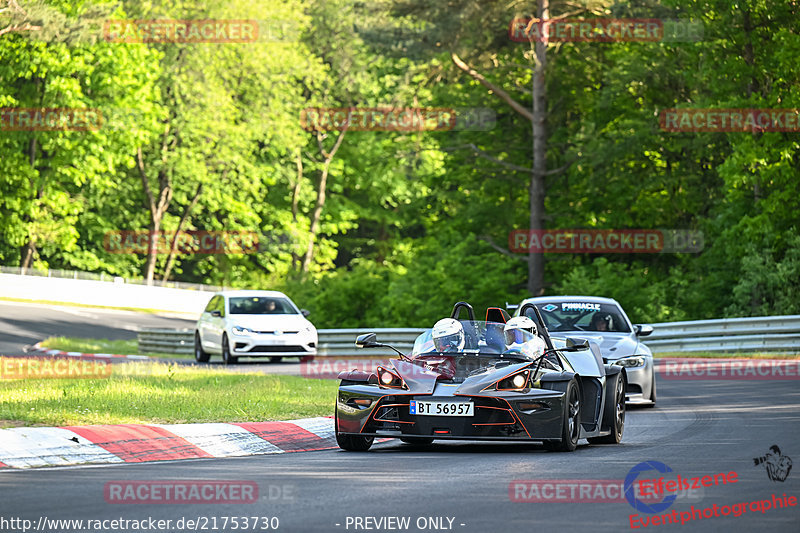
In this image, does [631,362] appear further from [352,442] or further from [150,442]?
[150,442]

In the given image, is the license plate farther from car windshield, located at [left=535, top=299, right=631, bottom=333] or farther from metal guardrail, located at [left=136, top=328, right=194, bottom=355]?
metal guardrail, located at [left=136, top=328, right=194, bottom=355]

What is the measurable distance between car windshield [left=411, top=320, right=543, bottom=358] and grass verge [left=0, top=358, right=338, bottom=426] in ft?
8.35

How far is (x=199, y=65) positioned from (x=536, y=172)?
102 ft

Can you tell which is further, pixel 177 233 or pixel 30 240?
pixel 177 233

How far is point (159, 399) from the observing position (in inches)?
→ 629

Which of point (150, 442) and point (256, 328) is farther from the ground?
point (150, 442)

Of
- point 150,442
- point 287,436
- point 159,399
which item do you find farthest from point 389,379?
point 159,399

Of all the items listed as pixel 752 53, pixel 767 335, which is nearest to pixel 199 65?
pixel 752 53

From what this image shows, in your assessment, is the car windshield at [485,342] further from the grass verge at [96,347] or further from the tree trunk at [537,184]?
the tree trunk at [537,184]

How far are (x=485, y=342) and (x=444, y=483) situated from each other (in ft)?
11.2

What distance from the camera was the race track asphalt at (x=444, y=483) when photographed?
26.1 ft

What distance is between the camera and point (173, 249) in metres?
71.4

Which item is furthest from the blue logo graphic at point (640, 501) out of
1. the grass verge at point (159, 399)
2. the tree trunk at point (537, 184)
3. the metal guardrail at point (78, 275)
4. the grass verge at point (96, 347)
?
the metal guardrail at point (78, 275)

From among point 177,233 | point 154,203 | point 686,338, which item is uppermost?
point 154,203
